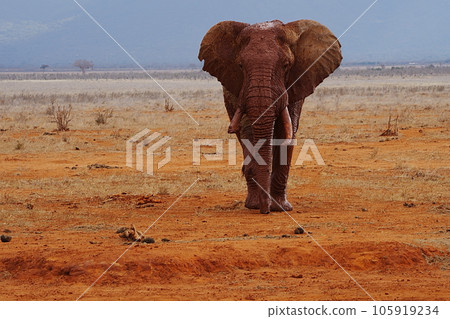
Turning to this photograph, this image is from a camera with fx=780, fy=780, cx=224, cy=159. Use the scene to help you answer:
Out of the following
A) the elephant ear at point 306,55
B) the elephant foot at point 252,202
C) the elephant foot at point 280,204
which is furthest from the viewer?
the elephant foot at point 252,202

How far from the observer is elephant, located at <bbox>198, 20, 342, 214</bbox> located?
1123 cm

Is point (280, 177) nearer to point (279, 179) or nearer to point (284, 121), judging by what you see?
point (279, 179)

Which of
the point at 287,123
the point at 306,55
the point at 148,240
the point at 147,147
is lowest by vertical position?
the point at 147,147

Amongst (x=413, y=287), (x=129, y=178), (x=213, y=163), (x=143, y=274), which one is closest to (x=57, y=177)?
(x=129, y=178)

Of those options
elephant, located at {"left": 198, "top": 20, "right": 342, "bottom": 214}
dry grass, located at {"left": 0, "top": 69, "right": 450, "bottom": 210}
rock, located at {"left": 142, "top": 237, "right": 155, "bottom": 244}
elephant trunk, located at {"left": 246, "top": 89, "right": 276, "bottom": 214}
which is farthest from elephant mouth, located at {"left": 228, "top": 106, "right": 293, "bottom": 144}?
dry grass, located at {"left": 0, "top": 69, "right": 450, "bottom": 210}

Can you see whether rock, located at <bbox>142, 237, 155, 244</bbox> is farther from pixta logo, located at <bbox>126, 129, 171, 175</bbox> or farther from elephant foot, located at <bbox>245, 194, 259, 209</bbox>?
pixta logo, located at <bbox>126, 129, 171, 175</bbox>

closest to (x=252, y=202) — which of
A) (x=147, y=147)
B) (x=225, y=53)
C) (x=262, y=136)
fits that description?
(x=262, y=136)

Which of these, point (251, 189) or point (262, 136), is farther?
point (251, 189)

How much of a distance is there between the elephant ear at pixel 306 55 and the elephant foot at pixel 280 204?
1561 mm

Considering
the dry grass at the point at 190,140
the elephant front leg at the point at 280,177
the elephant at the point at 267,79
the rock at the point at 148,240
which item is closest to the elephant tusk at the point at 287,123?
the elephant at the point at 267,79

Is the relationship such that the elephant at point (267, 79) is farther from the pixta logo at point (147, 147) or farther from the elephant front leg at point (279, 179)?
the pixta logo at point (147, 147)

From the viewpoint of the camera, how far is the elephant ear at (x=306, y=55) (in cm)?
1213

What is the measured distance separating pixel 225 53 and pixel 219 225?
3002 millimetres

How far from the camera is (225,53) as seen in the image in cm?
1246
